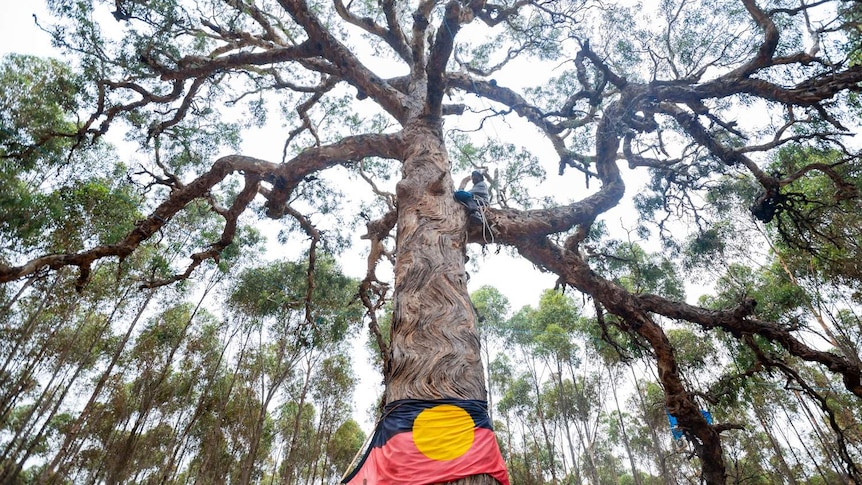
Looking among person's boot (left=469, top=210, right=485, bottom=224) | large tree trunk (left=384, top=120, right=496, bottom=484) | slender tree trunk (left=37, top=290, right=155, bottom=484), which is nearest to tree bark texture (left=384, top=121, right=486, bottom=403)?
large tree trunk (left=384, top=120, right=496, bottom=484)

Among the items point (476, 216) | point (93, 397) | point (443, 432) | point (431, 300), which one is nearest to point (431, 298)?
point (431, 300)

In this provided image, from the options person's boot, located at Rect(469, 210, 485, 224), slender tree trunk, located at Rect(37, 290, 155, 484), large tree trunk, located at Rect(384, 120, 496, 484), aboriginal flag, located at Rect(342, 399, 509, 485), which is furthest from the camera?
slender tree trunk, located at Rect(37, 290, 155, 484)

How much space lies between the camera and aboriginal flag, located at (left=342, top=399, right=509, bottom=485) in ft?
5.17

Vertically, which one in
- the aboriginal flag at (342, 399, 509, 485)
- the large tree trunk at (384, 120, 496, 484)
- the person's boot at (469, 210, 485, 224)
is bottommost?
the aboriginal flag at (342, 399, 509, 485)

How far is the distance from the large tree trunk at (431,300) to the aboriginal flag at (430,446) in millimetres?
53

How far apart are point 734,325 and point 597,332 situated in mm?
6278

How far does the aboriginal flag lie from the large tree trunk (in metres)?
0.05

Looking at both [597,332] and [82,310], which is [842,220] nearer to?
[597,332]

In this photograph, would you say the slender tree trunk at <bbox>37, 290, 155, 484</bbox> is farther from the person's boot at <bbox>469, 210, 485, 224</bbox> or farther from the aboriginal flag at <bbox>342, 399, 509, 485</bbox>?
the aboriginal flag at <bbox>342, 399, 509, 485</bbox>

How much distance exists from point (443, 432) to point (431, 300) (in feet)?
2.71

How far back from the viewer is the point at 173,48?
552 centimetres

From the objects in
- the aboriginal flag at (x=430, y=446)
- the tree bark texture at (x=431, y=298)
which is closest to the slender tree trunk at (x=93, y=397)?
the tree bark texture at (x=431, y=298)

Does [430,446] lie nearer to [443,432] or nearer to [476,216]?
[443,432]

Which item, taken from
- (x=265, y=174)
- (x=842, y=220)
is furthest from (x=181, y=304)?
(x=842, y=220)
